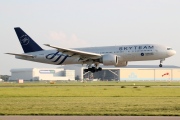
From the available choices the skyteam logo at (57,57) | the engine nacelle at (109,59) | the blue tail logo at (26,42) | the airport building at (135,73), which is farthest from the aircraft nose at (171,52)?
the airport building at (135,73)

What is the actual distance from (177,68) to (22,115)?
14128cm

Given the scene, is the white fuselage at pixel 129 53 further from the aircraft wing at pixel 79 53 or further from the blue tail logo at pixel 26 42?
the blue tail logo at pixel 26 42

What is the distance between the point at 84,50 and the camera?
6481cm

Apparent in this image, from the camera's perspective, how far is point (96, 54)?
6178cm

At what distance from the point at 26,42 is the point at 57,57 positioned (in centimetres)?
718

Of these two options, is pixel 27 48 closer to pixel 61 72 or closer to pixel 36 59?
pixel 36 59

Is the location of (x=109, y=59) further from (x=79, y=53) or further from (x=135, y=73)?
(x=135, y=73)

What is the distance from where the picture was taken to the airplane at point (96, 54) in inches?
2361

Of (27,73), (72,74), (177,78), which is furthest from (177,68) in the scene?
(27,73)

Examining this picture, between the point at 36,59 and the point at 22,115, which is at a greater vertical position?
the point at 36,59

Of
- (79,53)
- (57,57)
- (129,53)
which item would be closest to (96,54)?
(79,53)

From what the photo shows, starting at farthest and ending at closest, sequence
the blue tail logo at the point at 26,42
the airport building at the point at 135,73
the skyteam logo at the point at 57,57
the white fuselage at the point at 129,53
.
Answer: the airport building at the point at 135,73
the blue tail logo at the point at 26,42
the skyteam logo at the point at 57,57
the white fuselage at the point at 129,53

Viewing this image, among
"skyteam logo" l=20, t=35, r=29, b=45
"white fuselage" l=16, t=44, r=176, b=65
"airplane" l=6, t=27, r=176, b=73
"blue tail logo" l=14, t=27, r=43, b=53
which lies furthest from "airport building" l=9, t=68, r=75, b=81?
"white fuselage" l=16, t=44, r=176, b=65

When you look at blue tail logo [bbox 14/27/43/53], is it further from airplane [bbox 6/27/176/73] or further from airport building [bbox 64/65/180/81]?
airport building [bbox 64/65/180/81]
